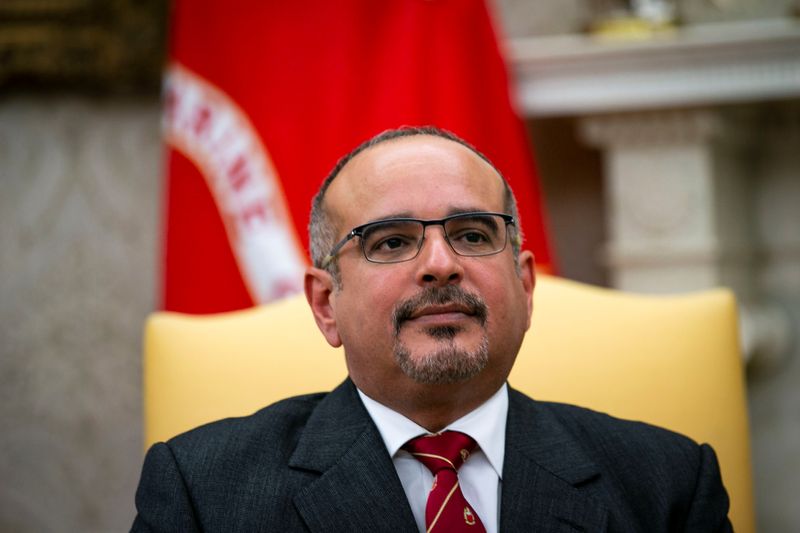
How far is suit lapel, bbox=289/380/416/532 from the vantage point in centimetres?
126

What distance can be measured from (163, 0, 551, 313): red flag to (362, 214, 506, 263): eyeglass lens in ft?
3.12

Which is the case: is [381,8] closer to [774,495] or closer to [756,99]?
[756,99]

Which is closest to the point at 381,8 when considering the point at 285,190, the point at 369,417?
the point at 285,190

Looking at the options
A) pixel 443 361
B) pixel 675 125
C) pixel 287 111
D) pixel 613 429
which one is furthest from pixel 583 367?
pixel 287 111

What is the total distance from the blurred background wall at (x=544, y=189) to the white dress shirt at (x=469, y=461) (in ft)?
3.98

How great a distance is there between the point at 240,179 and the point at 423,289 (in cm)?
141

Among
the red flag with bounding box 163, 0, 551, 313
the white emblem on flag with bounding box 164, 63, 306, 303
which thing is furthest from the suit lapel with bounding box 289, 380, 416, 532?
the white emblem on flag with bounding box 164, 63, 306, 303

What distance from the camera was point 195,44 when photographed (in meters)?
2.57

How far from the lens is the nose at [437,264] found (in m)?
1.24

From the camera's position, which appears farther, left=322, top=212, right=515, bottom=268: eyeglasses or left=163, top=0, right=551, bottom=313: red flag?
left=163, top=0, right=551, bottom=313: red flag

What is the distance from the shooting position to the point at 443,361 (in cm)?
124

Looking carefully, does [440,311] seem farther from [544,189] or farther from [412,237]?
[544,189]

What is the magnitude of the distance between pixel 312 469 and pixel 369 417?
113 millimetres

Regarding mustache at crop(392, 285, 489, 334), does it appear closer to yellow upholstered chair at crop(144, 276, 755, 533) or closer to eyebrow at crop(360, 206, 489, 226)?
eyebrow at crop(360, 206, 489, 226)
